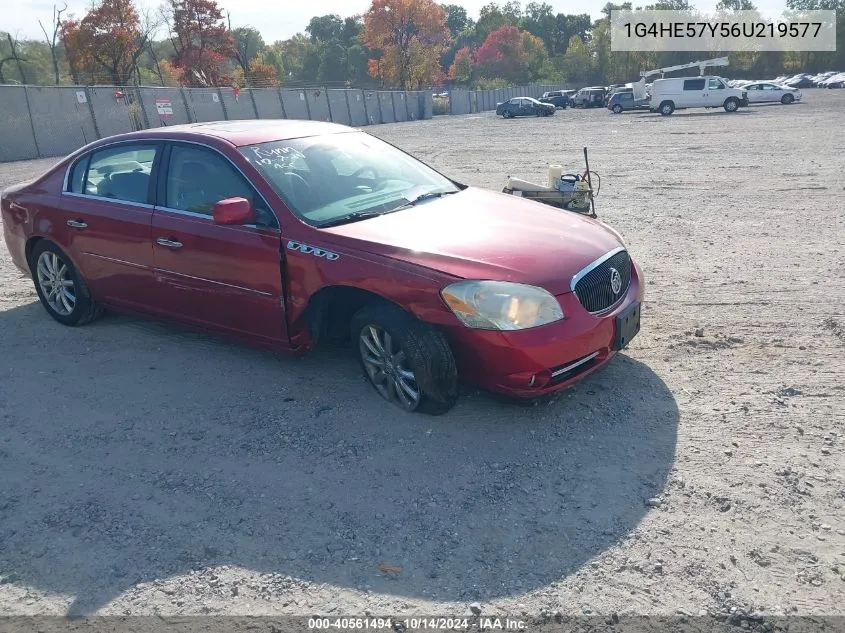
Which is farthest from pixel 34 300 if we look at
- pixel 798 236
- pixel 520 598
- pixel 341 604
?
pixel 798 236

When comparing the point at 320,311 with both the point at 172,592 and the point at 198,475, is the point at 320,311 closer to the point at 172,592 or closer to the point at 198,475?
the point at 198,475

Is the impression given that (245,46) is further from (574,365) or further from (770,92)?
(574,365)

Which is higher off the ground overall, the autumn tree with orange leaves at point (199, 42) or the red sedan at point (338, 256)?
the autumn tree with orange leaves at point (199, 42)

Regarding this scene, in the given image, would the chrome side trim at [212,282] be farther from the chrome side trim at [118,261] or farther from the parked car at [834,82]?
the parked car at [834,82]

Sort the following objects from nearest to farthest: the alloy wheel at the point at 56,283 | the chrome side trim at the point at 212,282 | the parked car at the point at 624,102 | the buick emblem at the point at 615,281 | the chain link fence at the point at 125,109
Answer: the buick emblem at the point at 615,281
the chrome side trim at the point at 212,282
the alloy wheel at the point at 56,283
the chain link fence at the point at 125,109
the parked car at the point at 624,102

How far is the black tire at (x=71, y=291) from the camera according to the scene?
5871 mm

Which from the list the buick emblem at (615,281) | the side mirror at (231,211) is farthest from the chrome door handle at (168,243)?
the buick emblem at (615,281)

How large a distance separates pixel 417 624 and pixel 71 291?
4500mm

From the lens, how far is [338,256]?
14.0 feet

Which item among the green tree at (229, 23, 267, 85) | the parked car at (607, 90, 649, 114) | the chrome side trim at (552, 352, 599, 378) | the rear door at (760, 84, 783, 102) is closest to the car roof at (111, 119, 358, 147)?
the chrome side trim at (552, 352, 599, 378)

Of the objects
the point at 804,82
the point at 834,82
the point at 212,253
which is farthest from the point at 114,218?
the point at 804,82

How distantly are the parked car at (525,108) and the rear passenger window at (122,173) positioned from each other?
1719 inches

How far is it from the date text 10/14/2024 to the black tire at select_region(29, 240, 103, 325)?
4067mm

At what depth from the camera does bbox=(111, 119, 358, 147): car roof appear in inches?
200
